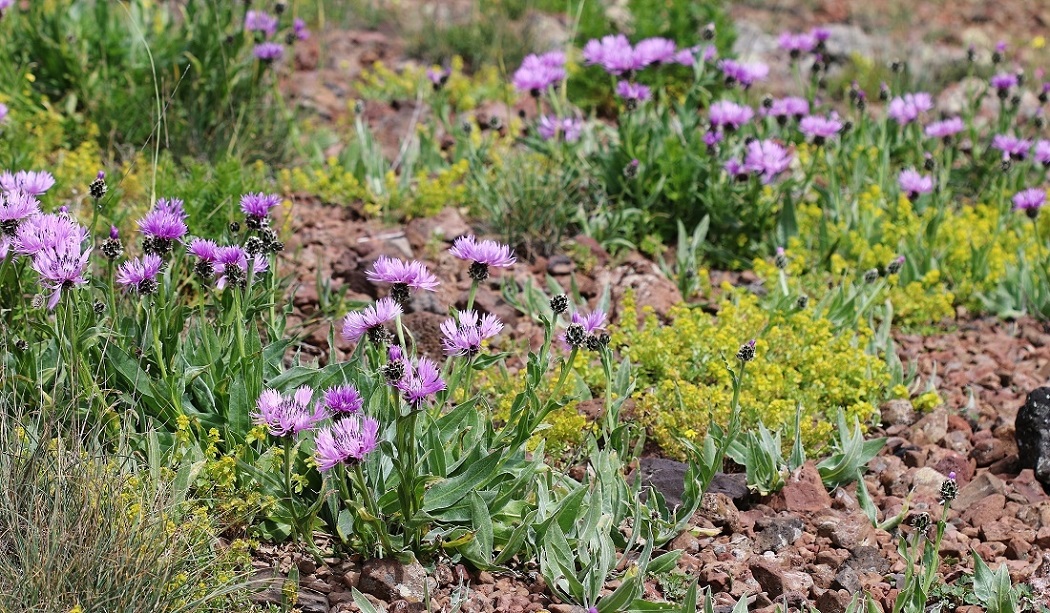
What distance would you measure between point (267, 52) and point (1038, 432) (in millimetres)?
3341

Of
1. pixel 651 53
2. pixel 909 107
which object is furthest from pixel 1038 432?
pixel 909 107

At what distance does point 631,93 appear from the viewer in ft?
15.8

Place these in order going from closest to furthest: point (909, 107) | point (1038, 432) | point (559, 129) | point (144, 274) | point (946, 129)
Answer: point (144, 274)
point (1038, 432)
point (559, 129)
point (946, 129)
point (909, 107)

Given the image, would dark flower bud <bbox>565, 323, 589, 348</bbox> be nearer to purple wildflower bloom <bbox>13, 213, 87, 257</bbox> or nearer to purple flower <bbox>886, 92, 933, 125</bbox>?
purple wildflower bloom <bbox>13, 213, 87, 257</bbox>

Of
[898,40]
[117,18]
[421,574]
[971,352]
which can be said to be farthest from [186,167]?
[898,40]

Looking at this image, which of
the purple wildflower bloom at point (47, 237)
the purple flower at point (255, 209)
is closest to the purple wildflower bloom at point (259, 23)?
the purple flower at point (255, 209)

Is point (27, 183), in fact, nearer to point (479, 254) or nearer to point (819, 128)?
point (479, 254)

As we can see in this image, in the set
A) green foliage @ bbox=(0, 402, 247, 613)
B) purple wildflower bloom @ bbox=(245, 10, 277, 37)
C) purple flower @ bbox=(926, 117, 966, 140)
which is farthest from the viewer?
purple flower @ bbox=(926, 117, 966, 140)

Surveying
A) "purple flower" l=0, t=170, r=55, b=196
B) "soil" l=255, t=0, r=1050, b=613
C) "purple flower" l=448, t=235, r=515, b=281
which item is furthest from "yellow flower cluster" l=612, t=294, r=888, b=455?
"purple flower" l=0, t=170, r=55, b=196

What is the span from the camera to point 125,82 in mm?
5223

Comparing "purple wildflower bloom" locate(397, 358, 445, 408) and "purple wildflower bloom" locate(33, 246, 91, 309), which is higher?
"purple wildflower bloom" locate(33, 246, 91, 309)

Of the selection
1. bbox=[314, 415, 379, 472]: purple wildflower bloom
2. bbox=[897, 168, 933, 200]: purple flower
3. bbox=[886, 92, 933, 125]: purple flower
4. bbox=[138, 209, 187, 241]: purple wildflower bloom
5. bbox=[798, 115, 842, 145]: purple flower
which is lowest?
bbox=[897, 168, 933, 200]: purple flower

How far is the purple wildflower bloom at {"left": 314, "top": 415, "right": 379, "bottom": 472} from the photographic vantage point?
8.29 feet

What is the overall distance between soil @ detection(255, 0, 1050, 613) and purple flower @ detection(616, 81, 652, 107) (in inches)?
24.6
